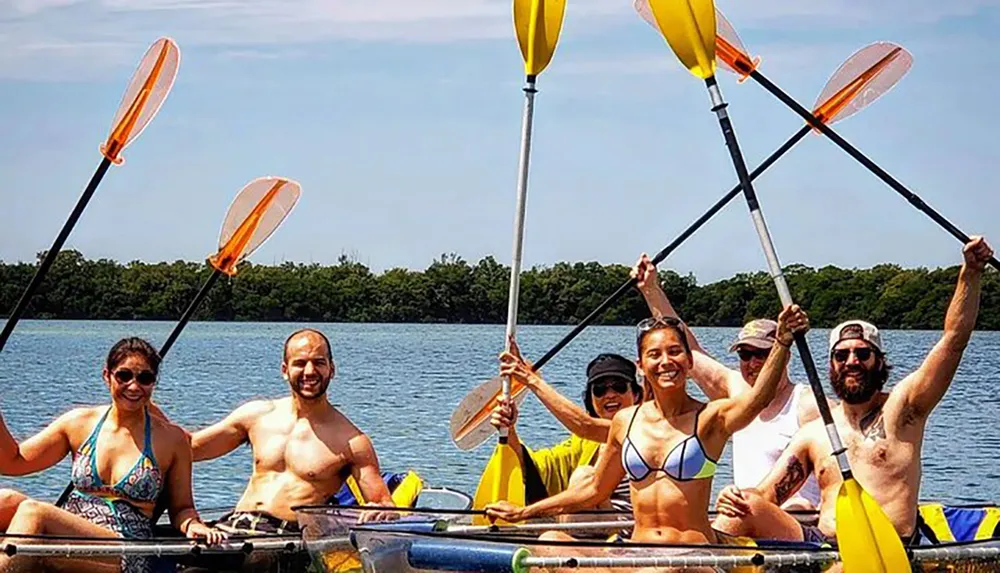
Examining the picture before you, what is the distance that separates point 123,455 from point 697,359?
9.21 feet

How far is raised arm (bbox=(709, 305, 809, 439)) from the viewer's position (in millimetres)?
5531

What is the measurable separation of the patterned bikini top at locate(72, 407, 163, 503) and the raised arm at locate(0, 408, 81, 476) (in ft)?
0.41

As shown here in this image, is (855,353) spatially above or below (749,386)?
above

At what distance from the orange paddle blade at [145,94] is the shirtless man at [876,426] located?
131 inches

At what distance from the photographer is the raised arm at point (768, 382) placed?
5.53m

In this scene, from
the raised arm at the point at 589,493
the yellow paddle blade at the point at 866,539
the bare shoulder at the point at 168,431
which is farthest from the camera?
the bare shoulder at the point at 168,431

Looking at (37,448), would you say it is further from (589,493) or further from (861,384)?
(861,384)

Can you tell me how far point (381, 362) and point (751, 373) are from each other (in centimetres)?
2770

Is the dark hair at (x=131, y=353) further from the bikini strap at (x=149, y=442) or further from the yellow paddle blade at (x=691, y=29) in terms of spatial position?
the yellow paddle blade at (x=691, y=29)

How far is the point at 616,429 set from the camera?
6.07 meters

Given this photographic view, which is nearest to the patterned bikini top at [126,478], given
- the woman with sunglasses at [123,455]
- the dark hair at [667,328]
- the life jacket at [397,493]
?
the woman with sunglasses at [123,455]

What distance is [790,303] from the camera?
5797 mm

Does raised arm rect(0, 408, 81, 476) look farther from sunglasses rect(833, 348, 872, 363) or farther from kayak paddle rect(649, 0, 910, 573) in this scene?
sunglasses rect(833, 348, 872, 363)

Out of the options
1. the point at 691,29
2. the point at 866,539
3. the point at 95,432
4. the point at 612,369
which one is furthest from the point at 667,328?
the point at 95,432
